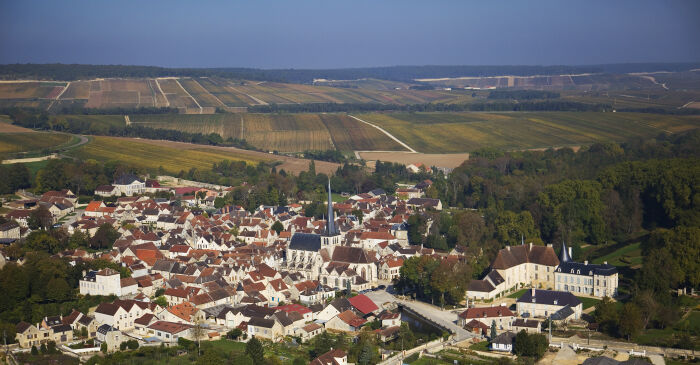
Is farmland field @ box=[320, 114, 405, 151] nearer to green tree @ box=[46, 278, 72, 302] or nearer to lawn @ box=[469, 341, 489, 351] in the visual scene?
green tree @ box=[46, 278, 72, 302]

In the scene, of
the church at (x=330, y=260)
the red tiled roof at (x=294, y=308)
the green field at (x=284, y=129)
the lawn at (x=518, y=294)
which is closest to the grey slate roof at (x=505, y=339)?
the lawn at (x=518, y=294)

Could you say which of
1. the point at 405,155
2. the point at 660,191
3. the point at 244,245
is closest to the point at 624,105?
the point at 405,155

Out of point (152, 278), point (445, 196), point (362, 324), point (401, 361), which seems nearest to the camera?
point (401, 361)

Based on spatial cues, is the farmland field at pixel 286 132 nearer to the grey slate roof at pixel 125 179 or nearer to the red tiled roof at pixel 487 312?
the grey slate roof at pixel 125 179

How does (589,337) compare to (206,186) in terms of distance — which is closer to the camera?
(589,337)

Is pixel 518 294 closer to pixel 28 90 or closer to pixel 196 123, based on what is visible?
pixel 196 123

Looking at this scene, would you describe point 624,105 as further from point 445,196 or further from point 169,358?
point 169,358

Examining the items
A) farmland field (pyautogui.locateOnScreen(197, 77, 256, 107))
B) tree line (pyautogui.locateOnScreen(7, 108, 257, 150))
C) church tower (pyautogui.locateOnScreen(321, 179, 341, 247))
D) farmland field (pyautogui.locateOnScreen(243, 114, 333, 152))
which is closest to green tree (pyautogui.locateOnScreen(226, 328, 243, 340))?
church tower (pyautogui.locateOnScreen(321, 179, 341, 247))
